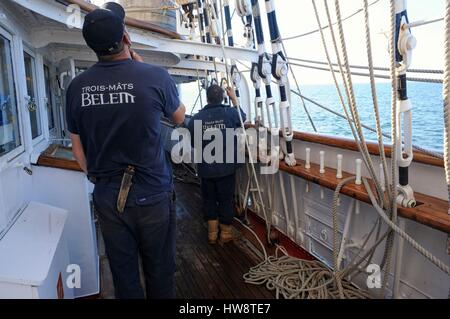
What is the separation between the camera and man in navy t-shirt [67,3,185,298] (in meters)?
1.35

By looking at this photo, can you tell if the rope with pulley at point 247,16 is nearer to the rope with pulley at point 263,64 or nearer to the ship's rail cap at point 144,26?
the rope with pulley at point 263,64

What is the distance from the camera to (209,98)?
300cm

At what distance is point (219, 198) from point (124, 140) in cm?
177

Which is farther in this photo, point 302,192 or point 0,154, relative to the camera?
point 302,192

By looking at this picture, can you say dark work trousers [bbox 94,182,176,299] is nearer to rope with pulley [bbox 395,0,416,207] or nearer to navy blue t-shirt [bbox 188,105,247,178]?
rope with pulley [bbox 395,0,416,207]

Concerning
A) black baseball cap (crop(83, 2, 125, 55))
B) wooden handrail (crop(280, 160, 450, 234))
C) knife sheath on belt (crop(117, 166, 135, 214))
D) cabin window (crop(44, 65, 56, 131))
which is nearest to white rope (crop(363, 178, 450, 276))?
wooden handrail (crop(280, 160, 450, 234))

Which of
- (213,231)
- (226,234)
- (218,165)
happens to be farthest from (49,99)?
(226,234)

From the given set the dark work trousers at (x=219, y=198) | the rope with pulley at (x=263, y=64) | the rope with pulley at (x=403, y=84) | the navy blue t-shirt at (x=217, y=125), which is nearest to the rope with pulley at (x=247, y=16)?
the rope with pulley at (x=263, y=64)

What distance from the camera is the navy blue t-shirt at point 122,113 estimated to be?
1.35 m

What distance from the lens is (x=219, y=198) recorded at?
3072mm

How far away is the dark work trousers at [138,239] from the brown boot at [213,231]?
1320mm
